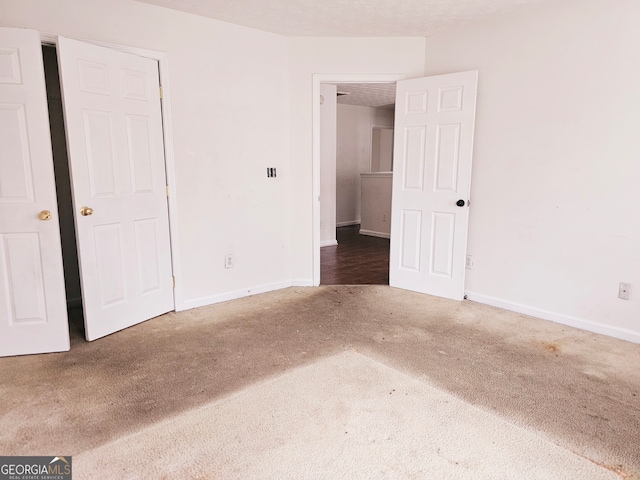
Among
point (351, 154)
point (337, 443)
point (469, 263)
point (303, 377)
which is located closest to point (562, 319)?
point (469, 263)

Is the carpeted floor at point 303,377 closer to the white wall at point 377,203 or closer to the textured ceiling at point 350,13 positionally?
the textured ceiling at point 350,13

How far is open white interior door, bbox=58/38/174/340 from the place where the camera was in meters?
2.66

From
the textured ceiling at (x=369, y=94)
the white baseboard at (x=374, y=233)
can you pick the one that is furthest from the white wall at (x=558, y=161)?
the white baseboard at (x=374, y=233)

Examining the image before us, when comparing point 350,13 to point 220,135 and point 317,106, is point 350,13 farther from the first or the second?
point 220,135

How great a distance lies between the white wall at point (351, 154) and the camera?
841 centimetres

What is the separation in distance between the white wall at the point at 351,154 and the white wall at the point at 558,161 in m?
4.76

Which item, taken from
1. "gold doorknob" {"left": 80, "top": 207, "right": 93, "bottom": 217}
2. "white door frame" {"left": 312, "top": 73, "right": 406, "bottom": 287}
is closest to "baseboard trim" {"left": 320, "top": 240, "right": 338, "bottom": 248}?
"white door frame" {"left": 312, "top": 73, "right": 406, "bottom": 287}

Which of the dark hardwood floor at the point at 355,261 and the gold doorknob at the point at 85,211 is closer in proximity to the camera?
the gold doorknob at the point at 85,211

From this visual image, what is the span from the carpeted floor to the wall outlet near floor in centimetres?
33

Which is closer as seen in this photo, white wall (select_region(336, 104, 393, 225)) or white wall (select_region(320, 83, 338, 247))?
white wall (select_region(320, 83, 338, 247))

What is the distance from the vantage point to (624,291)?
9.36 ft

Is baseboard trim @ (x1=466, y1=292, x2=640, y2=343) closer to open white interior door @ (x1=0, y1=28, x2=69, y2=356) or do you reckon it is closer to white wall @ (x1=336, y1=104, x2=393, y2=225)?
open white interior door @ (x1=0, y1=28, x2=69, y2=356)

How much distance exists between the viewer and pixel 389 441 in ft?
5.90

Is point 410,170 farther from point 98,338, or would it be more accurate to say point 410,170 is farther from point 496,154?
point 98,338
